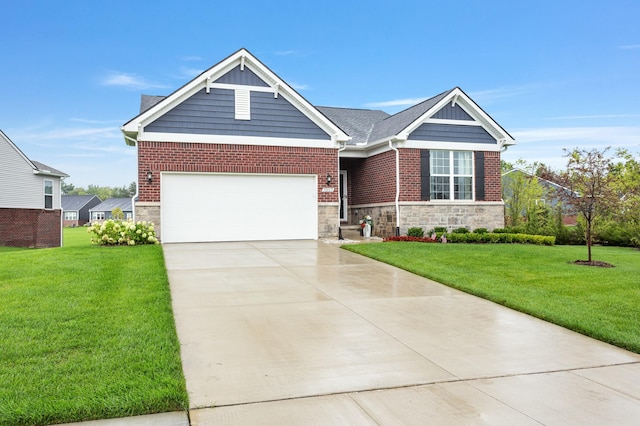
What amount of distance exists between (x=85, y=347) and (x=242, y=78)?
11639 mm

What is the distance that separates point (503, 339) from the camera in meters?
5.09

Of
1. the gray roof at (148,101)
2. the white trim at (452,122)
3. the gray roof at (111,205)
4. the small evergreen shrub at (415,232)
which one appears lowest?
the small evergreen shrub at (415,232)

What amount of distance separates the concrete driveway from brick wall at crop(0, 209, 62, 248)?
873 inches

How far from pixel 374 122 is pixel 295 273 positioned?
1283 cm

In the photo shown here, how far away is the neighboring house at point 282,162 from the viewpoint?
45.9 ft

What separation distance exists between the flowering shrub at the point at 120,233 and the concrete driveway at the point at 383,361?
572cm

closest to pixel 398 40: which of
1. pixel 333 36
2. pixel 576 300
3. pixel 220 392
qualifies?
pixel 333 36

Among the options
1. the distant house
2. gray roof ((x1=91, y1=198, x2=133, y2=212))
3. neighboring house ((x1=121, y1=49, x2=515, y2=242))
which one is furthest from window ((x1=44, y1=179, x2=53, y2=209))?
the distant house

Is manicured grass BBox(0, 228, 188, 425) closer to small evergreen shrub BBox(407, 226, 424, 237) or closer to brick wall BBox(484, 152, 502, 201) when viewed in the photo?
small evergreen shrub BBox(407, 226, 424, 237)

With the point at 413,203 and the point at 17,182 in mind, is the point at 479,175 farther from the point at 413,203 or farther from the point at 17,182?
the point at 17,182

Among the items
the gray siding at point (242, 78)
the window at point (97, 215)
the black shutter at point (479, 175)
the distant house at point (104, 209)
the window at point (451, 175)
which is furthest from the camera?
the window at point (97, 215)

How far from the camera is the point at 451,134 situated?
653 inches

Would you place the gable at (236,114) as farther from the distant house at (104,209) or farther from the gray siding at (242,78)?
the distant house at (104,209)

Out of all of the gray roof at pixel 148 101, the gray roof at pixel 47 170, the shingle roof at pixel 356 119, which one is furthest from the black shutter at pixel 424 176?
the gray roof at pixel 47 170
